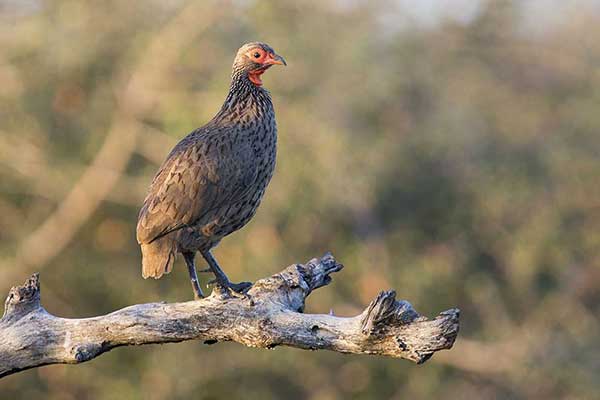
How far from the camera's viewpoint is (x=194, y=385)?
2016 centimetres

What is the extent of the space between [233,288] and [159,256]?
1.75ft

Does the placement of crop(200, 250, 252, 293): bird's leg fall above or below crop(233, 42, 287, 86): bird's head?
below

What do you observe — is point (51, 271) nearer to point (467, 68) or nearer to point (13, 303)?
point (467, 68)

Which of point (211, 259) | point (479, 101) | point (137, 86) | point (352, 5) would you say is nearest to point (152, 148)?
point (137, 86)

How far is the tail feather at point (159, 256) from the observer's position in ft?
21.3

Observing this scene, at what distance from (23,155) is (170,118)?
3.17 meters

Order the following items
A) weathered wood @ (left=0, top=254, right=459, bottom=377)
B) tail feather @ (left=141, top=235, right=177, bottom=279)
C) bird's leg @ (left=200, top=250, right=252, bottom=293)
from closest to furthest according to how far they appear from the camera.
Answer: weathered wood @ (left=0, top=254, right=459, bottom=377), bird's leg @ (left=200, top=250, right=252, bottom=293), tail feather @ (left=141, top=235, right=177, bottom=279)

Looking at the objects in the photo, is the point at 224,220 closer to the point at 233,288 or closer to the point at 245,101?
the point at 233,288

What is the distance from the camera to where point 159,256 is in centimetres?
652

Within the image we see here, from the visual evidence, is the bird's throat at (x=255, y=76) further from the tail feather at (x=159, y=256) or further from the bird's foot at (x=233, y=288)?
the bird's foot at (x=233, y=288)

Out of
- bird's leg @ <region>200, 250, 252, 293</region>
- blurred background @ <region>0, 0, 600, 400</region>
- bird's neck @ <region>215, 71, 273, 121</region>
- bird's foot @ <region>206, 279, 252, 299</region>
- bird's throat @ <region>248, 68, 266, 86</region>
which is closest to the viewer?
bird's foot @ <region>206, 279, 252, 299</region>

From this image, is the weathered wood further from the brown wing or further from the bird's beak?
the bird's beak

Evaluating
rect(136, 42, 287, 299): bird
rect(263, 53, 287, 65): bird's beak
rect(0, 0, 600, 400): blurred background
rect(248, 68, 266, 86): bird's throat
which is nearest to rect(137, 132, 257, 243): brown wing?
rect(136, 42, 287, 299): bird

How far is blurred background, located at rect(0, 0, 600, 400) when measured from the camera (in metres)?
19.0
